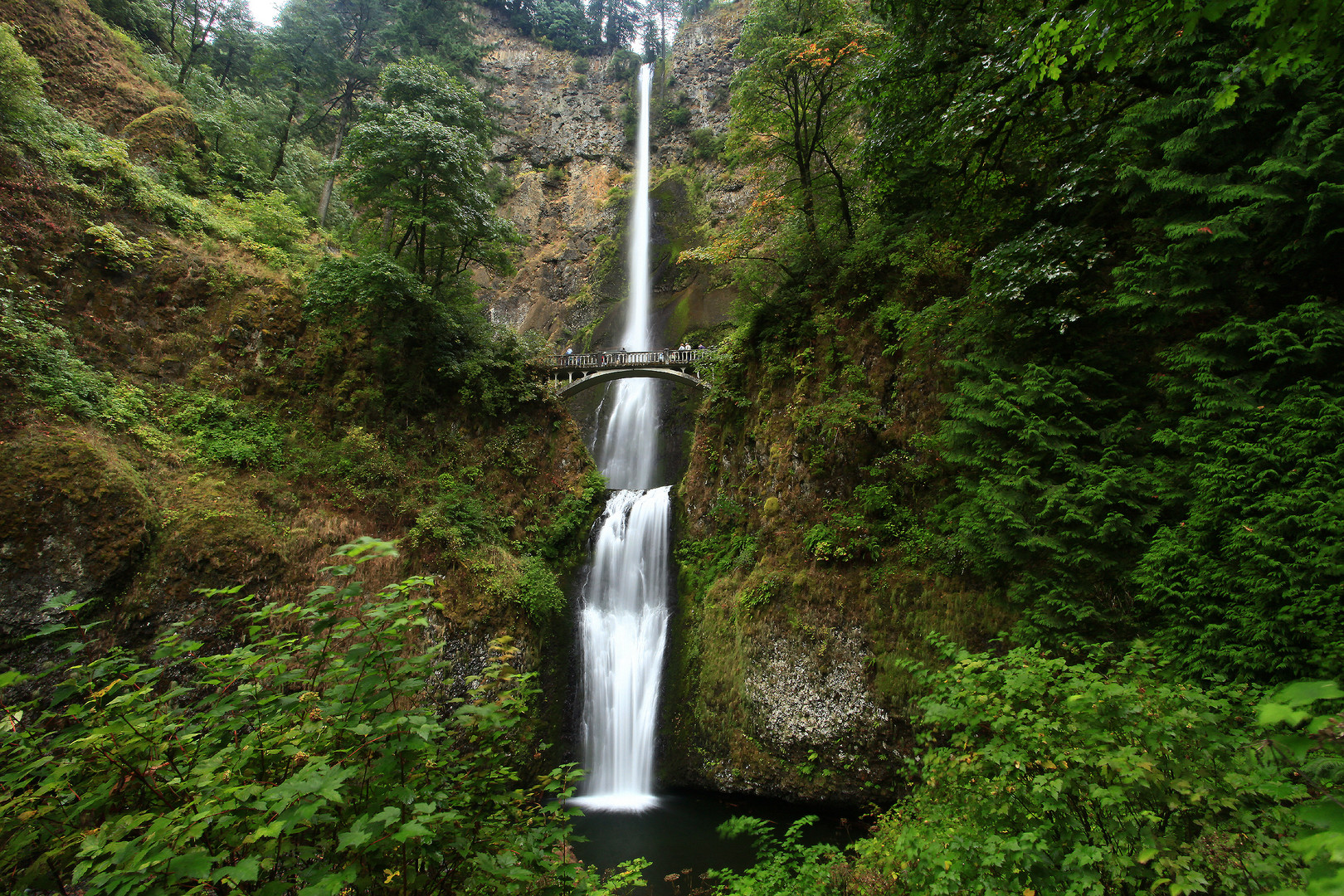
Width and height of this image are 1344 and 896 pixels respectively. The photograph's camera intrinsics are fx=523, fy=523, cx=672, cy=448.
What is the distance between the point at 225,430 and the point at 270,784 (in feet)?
36.1

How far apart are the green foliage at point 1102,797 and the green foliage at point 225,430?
11.7 meters

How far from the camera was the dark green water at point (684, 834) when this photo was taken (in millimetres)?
7500

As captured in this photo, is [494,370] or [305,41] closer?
[494,370]

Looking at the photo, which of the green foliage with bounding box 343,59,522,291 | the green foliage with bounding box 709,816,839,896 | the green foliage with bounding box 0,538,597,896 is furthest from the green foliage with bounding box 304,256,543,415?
the green foliage with bounding box 709,816,839,896

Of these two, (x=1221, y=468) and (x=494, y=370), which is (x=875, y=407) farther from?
(x=494, y=370)

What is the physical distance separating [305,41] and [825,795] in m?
29.1

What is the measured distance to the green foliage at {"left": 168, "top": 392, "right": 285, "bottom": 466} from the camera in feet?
31.2

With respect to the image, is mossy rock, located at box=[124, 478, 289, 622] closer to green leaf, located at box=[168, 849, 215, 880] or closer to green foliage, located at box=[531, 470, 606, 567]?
green foliage, located at box=[531, 470, 606, 567]

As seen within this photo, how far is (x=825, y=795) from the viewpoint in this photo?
7805mm

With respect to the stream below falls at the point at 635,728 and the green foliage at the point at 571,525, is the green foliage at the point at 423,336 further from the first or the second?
the stream below falls at the point at 635,728

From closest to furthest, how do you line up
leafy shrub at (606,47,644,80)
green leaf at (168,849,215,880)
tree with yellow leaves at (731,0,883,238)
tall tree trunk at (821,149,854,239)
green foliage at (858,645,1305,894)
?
1. green leaf at (168,849,215,880)
2. green foliage at (858,645,1305,894)
3. tree with yellow leaves at (731,0,883,238)
4. tall tree trunk at (821,149,854,239)
5. leafy shrub at (606,47,644,80)

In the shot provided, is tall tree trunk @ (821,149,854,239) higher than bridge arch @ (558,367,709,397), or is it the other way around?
tall tree trunk @ (821,149,854,239)

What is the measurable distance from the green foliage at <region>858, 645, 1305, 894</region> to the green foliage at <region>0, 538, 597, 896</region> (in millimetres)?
2549

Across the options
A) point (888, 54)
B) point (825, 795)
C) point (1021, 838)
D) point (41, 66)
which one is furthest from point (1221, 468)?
point (41, 66)
